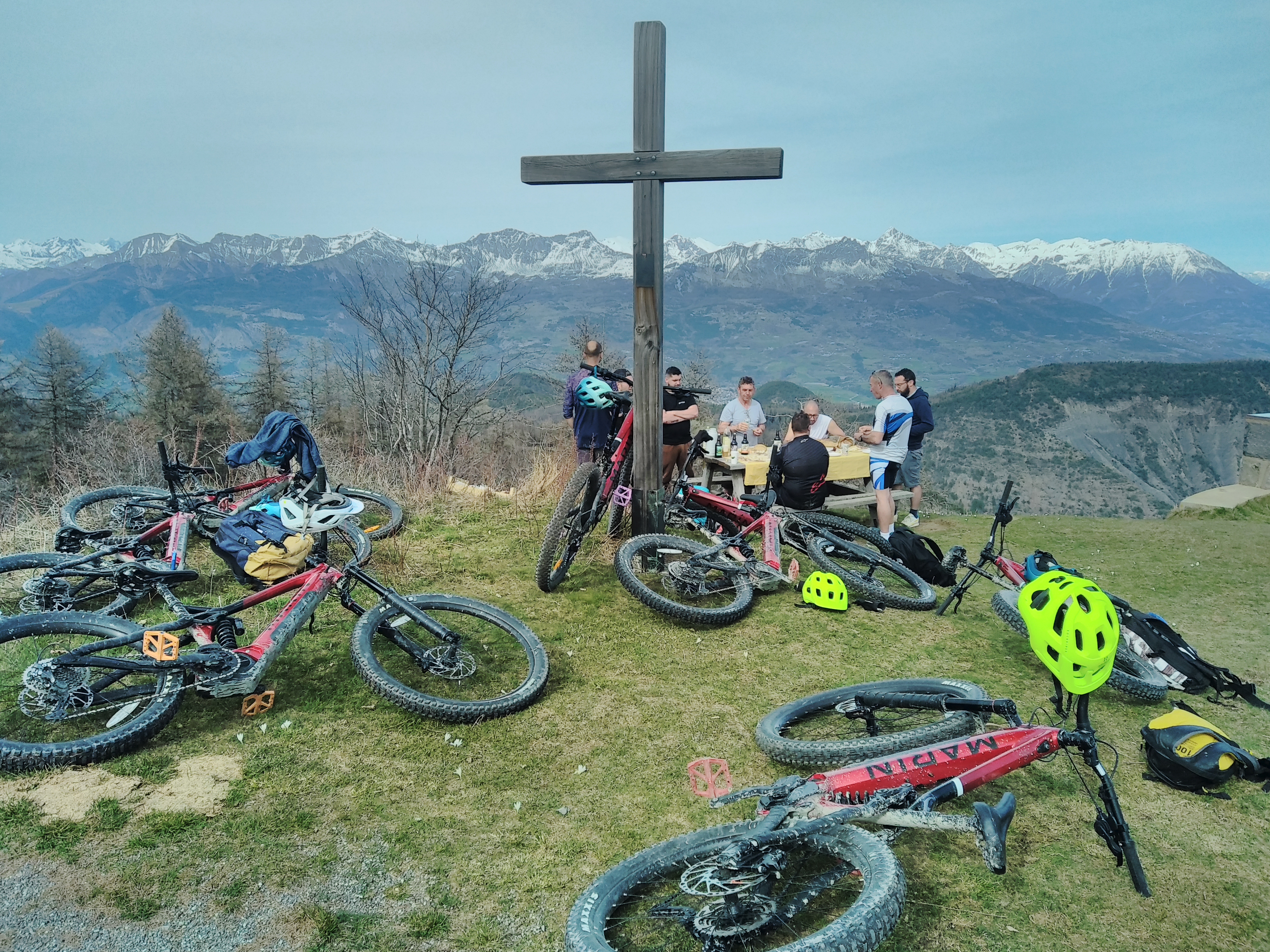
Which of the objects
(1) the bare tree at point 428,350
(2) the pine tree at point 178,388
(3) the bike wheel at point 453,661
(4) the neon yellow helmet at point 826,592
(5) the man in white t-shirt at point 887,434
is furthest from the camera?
(2) the pine tree at point 178,388

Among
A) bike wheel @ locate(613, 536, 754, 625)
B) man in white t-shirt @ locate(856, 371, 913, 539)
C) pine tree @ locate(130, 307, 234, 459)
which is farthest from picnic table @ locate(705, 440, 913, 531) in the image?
pine tree @ locate(130, 307, 234, 459)

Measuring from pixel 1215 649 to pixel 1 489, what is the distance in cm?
3293

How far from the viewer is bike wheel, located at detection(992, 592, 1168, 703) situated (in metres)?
4.07

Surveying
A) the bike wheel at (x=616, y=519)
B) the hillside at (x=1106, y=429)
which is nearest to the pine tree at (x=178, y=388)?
the bike wheel at (x=616, y=519)

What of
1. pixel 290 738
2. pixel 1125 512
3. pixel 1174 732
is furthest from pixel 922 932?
pixel 1125 512

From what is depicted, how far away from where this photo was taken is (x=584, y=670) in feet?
14.3

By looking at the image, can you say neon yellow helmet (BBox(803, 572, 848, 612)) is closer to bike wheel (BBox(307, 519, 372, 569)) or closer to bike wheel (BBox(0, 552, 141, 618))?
bike wheel (BBox(307, 519, 372, 569))

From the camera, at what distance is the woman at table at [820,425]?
8.41 m

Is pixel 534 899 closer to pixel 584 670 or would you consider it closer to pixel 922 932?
pixel 922 932

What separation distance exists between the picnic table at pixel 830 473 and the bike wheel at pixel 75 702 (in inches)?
237

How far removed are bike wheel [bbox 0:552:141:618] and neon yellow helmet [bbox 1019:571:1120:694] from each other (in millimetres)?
5167

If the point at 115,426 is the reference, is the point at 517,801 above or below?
above

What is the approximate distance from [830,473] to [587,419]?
10.9ft

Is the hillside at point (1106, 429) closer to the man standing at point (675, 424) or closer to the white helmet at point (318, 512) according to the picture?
the man standing at point (675, 424)
